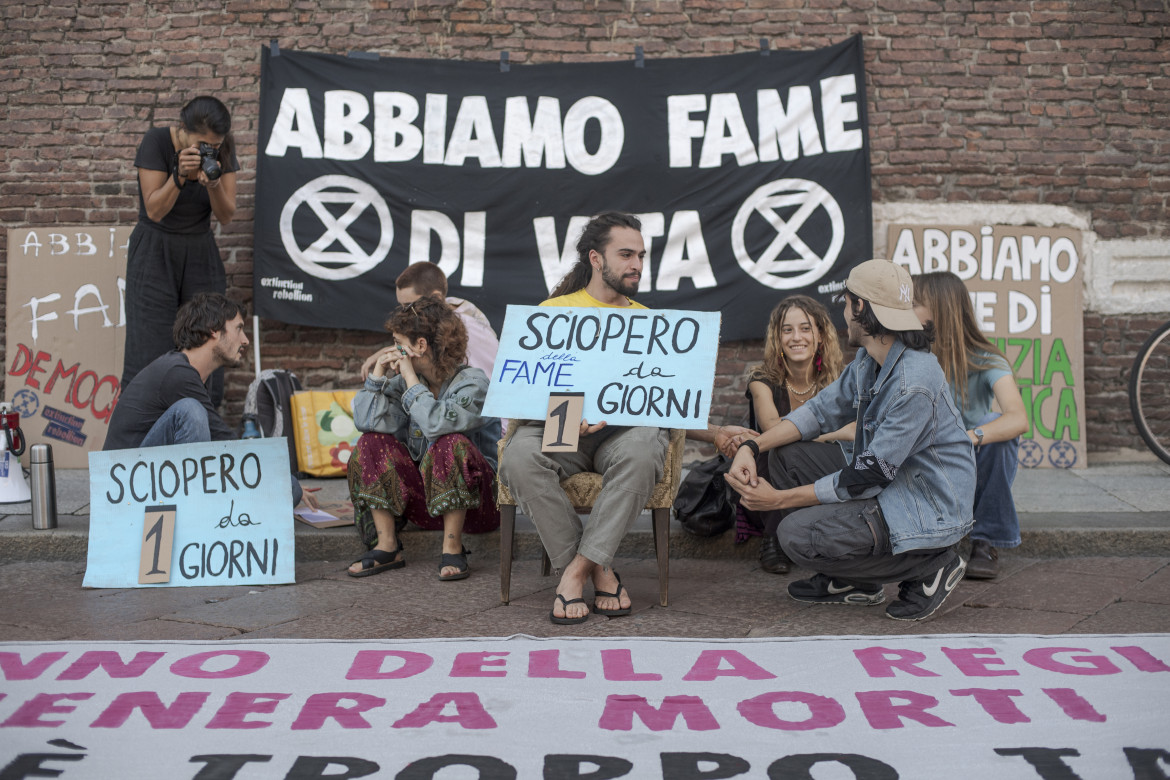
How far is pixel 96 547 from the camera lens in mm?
4594

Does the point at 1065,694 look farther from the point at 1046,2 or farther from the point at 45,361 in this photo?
the point at 45,361

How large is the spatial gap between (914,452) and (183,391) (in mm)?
3069

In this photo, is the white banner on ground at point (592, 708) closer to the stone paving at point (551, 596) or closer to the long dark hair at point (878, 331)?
the stone paving at point (551, 596)

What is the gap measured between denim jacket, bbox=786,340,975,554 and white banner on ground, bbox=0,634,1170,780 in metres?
0.41

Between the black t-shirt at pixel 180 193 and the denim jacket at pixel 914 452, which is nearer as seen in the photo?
the denim jacket at pixel 914 452

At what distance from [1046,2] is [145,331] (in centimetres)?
599

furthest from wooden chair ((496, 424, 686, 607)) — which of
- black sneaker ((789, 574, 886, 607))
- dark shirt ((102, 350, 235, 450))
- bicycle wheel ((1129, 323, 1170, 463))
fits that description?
bicycle wheel ((1129, 323, 1170, 463))

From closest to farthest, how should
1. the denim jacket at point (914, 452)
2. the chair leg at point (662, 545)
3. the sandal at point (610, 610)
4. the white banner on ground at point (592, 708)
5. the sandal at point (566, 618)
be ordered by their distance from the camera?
the white banner on ground at point (592, 708) < the denim jacket at point (914, 452) < the sandal at point (566, 618) < the sandal at point (610, 610) < the chair leg at point (662, 545)

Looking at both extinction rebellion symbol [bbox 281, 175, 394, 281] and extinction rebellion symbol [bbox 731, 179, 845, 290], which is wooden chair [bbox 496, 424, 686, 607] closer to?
extinction rebellion symbol [bbox 731, 179, 845, 290]

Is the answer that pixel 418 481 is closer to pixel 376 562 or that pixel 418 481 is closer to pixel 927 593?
pixel 376 562

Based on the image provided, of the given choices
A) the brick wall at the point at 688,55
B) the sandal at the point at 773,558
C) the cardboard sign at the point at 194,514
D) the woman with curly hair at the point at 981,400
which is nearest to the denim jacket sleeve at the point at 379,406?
the cardboard sign at the point at 194,514

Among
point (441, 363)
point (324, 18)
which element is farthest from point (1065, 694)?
point (324, 18)

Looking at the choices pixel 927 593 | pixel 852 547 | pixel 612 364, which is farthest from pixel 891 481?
pixel 612 364

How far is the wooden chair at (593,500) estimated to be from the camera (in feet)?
13.8
